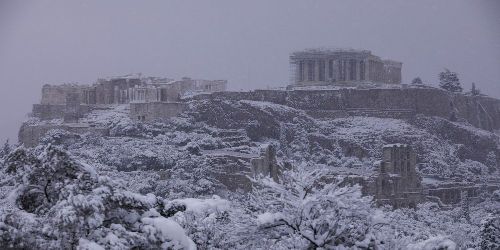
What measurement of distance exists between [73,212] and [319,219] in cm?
424

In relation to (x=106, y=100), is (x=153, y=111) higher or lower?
lower

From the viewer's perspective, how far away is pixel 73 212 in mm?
15000

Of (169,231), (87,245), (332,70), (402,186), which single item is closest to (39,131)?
(402,186)

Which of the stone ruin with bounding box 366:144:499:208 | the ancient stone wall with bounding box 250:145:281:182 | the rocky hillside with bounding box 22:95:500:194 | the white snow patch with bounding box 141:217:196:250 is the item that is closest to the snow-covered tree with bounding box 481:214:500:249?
the white snow patch with bounding box 141:217:196:250

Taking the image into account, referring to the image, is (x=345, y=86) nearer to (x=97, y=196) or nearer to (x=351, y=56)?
(x=351, y=56)

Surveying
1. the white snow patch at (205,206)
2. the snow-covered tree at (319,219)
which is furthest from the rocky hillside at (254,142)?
the snow-covered tree at (319,219)

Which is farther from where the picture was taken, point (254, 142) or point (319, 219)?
point (254, 142)

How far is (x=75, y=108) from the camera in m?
68.1

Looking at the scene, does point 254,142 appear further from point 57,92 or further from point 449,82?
point 449,82

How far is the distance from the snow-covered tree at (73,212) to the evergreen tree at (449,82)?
64.8m

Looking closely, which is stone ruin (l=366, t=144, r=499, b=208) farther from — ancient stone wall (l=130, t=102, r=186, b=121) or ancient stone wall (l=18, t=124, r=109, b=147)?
ancient stone wall (l=18, t=124, r=109, b=147)

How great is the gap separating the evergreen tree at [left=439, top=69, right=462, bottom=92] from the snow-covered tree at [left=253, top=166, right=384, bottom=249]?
63.5 m

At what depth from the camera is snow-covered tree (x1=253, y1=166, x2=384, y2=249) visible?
663 inches

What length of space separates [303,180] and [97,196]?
4.06 m
